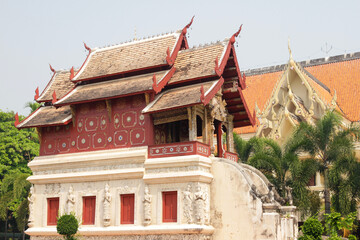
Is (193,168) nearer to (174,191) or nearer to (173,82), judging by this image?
(174,191)

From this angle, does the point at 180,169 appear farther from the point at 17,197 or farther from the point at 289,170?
the point at 17,197

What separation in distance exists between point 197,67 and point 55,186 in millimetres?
6819

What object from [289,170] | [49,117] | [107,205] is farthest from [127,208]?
[289,170]

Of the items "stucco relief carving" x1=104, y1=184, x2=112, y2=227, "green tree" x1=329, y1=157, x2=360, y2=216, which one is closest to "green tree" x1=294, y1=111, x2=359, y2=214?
"green tree" x1=329, y1=157, x2=360, y2=216

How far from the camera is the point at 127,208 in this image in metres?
18.2

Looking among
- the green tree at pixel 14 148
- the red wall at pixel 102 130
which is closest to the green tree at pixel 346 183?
the red wall at pixel 102 130

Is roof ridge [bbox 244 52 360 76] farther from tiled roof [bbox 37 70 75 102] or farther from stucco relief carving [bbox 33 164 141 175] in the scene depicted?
stucco relief carving [bbox 33 164 141 175]

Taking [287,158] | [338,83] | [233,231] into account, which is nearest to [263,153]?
[287,158]

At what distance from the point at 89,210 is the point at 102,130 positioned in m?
2.89

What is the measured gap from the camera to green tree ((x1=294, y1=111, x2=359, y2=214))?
21.8 m

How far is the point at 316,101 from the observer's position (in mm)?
30328

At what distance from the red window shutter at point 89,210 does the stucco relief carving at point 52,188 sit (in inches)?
47.6

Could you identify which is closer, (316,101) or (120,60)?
(120,60)

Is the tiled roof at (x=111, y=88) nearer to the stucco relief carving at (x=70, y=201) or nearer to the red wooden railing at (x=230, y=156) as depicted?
the stucco relief carving at (x=70, y=201)
